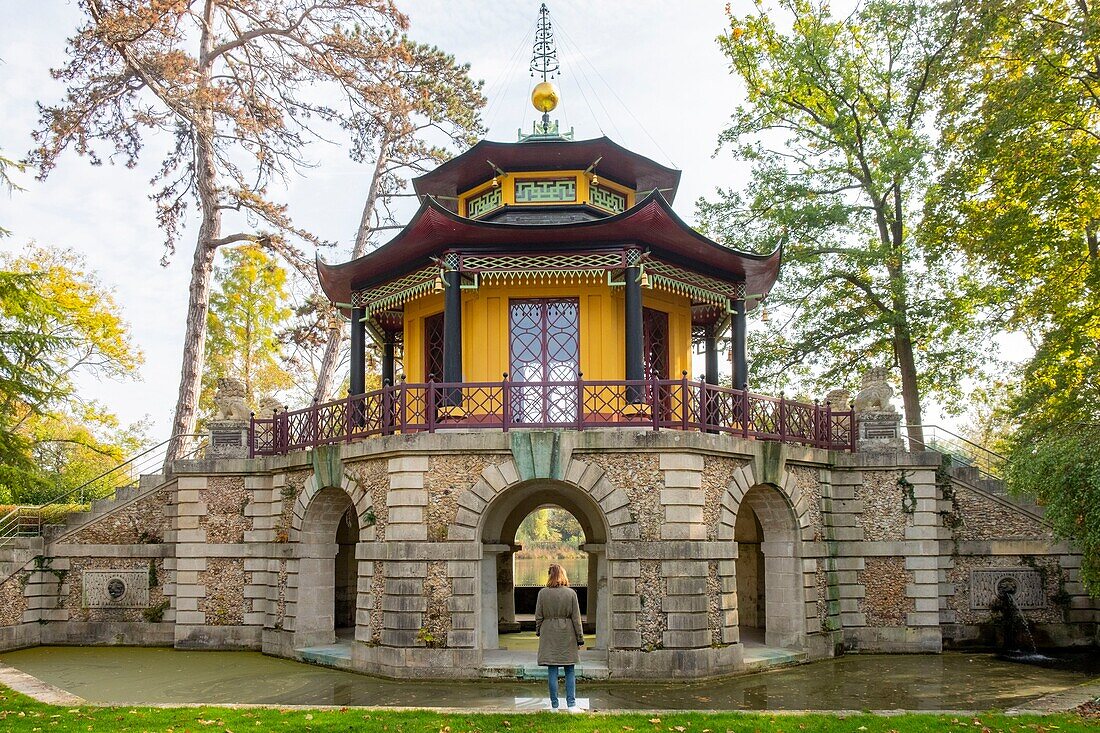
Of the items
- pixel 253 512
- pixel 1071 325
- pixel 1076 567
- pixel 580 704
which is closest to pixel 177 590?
pixel 253 512

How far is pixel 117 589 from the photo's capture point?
58.2 ft

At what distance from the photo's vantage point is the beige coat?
10.2m

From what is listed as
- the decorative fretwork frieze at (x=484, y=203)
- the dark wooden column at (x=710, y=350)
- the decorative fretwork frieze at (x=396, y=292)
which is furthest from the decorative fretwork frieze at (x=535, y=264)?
the dark wooden column at (x=710, y=350)

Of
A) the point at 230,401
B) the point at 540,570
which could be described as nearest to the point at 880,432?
the point at 230,401

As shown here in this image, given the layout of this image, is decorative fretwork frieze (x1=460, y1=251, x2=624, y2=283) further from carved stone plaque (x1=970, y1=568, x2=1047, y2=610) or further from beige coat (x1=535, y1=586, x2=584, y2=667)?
carved stone plaque (x1=970, y1=568, x2=1047, y2=610)

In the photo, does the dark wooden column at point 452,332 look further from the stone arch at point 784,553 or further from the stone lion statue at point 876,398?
the stone lion statue at point 876,398

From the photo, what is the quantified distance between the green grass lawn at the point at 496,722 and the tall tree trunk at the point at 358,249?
1797 cm

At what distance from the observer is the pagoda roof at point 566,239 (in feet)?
46.6

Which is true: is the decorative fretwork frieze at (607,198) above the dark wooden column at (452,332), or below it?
above

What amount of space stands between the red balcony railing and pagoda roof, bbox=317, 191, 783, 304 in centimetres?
243

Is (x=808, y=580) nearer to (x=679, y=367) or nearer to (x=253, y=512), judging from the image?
(x=679, y=367)

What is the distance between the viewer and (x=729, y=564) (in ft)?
43.9

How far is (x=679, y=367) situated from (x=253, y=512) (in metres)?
8.67

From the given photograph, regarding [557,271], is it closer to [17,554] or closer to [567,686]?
[567,686]
